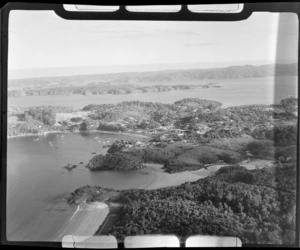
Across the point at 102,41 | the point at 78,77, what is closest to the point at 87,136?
the point at 78,77

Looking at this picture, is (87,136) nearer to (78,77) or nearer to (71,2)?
(78,77)

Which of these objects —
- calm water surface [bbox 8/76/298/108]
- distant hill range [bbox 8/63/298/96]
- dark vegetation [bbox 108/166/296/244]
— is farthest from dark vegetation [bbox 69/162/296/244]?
distant hill range [bbox 8/63/298/96]

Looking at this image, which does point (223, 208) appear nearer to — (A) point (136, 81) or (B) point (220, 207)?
(B) point (220, 207)

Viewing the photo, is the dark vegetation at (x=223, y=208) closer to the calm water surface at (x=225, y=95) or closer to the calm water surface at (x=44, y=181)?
the calm water surface at (x=44, y=181)

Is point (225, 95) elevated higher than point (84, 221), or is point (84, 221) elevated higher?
point (225, 95)

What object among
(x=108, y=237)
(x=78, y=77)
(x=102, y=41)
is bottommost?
(x=108, y=237)

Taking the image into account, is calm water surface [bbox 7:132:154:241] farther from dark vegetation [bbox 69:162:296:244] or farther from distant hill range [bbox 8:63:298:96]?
distant hill range [bbox 8:63:298:96]

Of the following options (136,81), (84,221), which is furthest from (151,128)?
(84,221)
